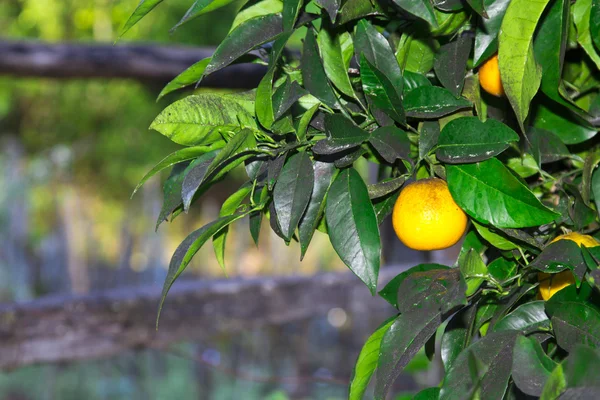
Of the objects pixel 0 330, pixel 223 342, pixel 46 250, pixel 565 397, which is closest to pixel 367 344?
pixel 565 397

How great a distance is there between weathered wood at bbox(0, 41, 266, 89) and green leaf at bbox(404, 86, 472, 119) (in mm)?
1531

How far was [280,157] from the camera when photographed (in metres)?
0.48

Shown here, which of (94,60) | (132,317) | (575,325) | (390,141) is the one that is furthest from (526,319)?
(94,60)

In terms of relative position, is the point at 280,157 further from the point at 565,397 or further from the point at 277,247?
the point at 277,247

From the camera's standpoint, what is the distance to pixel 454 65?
1.66 ft

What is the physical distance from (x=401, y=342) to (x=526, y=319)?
0.29 feet

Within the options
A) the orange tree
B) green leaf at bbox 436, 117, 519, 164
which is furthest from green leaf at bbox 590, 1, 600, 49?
green leaf at bbox 436, 117, 519, 164

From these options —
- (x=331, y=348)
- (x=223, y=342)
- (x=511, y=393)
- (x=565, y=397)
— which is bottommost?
(x=331, y=348)

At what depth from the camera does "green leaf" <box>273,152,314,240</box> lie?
464 millimetres

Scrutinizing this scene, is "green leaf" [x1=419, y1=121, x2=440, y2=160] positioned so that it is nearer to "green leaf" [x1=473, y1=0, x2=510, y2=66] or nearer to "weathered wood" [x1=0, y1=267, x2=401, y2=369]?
"green leaf" [x1=473, y1=0, x2=510, y2=66]

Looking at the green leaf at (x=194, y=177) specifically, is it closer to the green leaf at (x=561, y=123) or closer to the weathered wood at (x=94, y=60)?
the green leaf at (x=561, y=123)

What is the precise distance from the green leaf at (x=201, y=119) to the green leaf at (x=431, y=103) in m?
0.11

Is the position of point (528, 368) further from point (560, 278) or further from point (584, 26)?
point (584, 26)

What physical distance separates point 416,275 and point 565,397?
0.56ft
